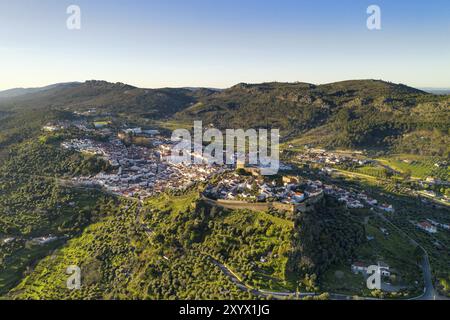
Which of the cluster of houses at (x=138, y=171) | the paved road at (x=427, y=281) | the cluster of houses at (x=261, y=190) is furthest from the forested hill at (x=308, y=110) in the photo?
the cluster of houses at (x=261, y=190)

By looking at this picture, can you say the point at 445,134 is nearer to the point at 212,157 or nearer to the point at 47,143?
the point at 212,157

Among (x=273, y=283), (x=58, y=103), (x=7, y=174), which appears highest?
(x=58, y=103)
